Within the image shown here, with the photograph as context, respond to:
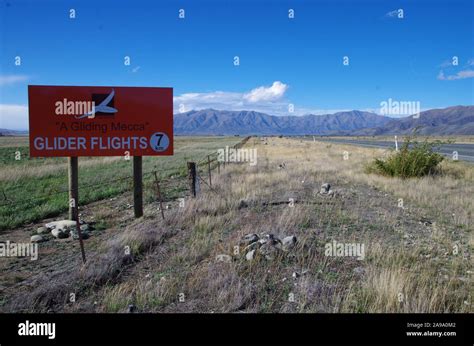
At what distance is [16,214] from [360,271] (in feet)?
27.9

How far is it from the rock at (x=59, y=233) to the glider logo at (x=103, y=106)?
267 centimetres

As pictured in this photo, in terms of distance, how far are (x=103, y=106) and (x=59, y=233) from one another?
3.05m

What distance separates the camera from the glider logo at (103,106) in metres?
8.95

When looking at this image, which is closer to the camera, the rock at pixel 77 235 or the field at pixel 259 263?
the field at pixel 259 263

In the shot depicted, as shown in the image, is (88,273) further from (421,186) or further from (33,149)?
(421,186)

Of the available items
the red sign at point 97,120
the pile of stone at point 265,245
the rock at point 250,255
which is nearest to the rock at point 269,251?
the pile of stone at point 265,245

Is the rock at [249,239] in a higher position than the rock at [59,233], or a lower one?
higher

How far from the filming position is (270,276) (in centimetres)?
513

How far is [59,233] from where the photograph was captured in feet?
25.5

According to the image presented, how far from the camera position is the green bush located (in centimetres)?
1414

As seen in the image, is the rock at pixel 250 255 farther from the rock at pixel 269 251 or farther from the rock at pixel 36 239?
the rock at pixel 36 239

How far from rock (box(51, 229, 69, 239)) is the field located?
11.3 inches

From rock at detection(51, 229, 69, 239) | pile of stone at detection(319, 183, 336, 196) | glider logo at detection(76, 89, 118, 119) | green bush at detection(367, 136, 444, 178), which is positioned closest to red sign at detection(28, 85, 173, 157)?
glider logo at detection(76, 89, 118, 119)

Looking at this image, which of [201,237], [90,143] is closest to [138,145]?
[90,143]
